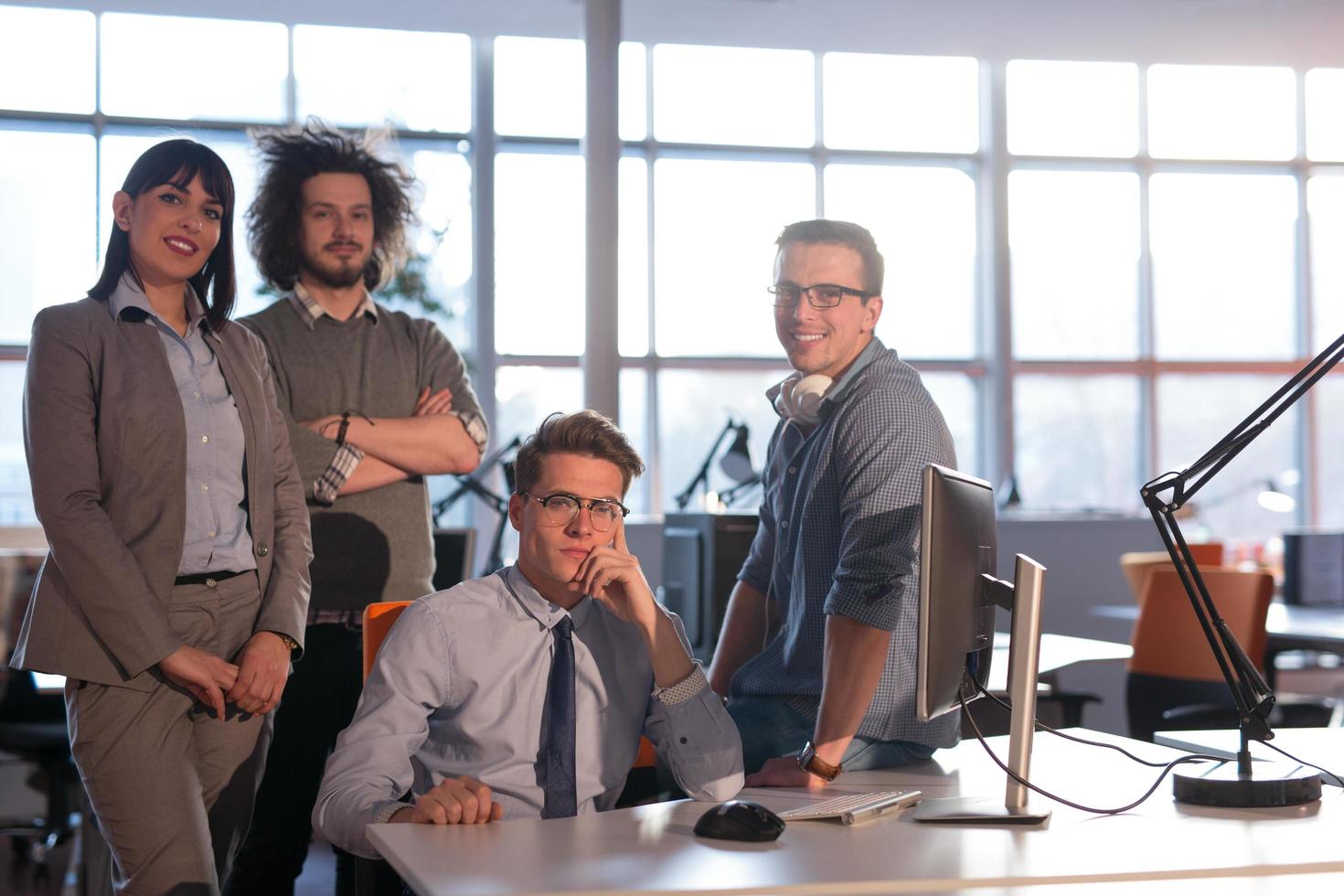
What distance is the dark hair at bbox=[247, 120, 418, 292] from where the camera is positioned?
105 inches

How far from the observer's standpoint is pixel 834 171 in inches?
363

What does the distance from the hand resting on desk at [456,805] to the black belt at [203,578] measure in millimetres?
646

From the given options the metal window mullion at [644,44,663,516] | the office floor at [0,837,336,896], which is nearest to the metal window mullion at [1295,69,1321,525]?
the metal window mullion at [644,44,663,516]

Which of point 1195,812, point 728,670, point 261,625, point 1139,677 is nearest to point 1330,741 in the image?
point 1195,812

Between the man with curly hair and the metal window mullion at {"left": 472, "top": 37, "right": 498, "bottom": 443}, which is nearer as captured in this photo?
the man with curly hair

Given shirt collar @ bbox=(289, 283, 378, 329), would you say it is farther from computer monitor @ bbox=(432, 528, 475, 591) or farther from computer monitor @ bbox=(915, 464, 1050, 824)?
computer monitor @ bbox=(915, 464, 1050, 824)

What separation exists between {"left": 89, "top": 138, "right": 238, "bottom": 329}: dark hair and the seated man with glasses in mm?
638

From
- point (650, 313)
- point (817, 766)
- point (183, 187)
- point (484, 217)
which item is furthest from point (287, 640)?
point (650, 313)

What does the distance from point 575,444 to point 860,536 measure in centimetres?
50

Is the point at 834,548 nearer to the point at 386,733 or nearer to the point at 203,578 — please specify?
the point at 386,733

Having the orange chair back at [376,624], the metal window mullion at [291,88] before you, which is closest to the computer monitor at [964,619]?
the orange chair back at [376,624]

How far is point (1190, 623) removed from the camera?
4.44 m

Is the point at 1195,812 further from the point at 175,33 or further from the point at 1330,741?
the point at 175,33

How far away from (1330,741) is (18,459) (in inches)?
307
